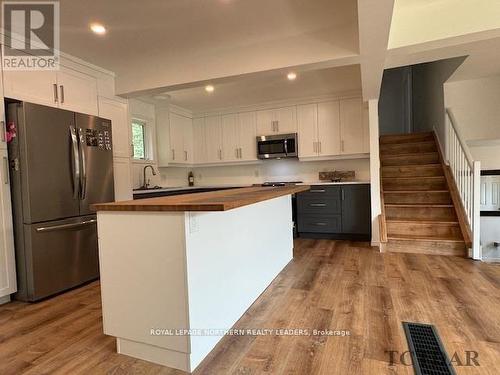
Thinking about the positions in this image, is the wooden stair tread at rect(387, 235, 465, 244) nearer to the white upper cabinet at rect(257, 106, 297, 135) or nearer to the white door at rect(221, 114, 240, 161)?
the white upper cabinet at rect(257, 106, 297, 135)

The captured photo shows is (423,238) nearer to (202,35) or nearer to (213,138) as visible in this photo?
(202,35)

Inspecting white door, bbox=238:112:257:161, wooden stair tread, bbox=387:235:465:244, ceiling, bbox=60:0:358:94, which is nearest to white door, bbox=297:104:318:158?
white door, bbox=238:112:257:161

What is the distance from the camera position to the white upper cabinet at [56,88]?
2.53m

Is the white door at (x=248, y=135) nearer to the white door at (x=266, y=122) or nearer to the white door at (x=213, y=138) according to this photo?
the white door at (x=266, y=122)

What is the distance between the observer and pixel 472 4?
89.6 inches

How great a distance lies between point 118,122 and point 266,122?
2553mm

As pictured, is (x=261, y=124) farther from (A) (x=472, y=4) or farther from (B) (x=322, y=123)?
(A) (x=472, y=4)

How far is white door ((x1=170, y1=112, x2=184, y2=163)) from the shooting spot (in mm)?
5062

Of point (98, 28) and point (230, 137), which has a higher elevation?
point (98, 28)

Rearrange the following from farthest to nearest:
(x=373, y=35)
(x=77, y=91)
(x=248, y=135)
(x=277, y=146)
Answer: (x=248, y=135)
(x=277, y=146)
(x=77, y=91)
(x=373, y=35)

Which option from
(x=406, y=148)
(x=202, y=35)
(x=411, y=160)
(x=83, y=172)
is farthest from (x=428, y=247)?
(x=83, y=172)

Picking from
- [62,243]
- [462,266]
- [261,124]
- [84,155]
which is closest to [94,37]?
[84,155]

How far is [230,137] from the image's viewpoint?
546 cm

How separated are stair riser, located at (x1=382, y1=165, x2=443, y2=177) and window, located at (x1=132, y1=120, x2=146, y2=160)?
4066 millimetres
